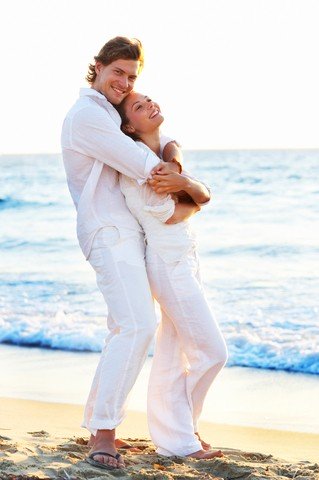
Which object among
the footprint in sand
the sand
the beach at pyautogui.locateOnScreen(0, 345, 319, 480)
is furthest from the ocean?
the footprint in sand

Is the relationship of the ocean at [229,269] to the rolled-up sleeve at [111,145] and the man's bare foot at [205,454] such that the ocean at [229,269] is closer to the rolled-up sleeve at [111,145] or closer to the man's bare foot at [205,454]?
the man's bare foot at [205,454]

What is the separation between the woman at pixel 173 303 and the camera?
14.9ft

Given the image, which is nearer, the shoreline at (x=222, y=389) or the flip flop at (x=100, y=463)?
the flip flop at (x=100, y=463)

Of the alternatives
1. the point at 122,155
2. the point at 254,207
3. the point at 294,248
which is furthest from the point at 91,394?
the point at 254,207

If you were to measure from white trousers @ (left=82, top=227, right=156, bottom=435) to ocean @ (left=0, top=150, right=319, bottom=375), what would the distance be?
372 cm

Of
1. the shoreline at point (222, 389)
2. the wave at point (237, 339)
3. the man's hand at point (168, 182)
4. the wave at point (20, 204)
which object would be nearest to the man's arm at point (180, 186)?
the man's hand at point (168, 182)

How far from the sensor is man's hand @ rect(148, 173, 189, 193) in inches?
174

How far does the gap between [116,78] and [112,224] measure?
679 mm

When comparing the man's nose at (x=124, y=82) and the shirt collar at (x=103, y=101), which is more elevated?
the man's nose at (x=124, y=82)

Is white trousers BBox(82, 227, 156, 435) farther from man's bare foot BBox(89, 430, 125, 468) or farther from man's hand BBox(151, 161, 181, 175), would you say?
man's hand BBox(151, 161, 181, 175)

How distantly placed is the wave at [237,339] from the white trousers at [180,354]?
3312 millimetres

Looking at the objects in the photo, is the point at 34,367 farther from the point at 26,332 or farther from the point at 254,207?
the point at 254,207

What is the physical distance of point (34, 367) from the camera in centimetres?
789

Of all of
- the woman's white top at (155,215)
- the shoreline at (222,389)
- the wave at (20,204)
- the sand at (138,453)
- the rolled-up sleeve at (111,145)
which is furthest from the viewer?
the wave at (20,204)
